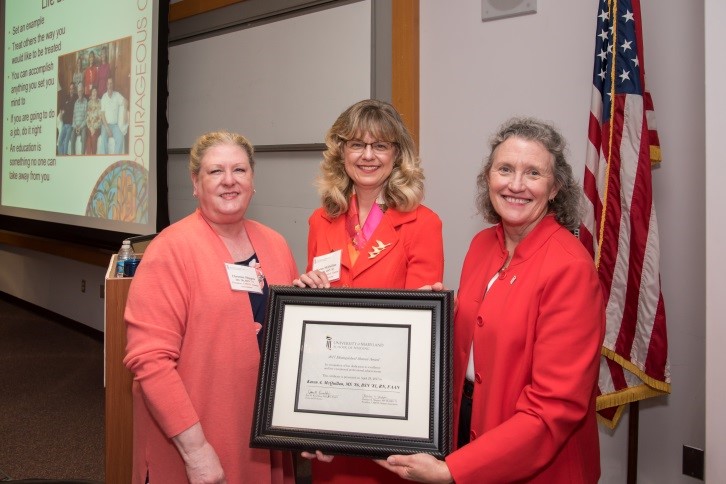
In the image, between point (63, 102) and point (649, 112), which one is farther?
point (63, 102)

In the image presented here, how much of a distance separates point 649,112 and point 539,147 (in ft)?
3.81

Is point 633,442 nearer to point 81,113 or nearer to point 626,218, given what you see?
point 626,218

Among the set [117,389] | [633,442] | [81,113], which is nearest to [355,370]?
[117,389]

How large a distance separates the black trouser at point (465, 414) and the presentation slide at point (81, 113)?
10.5ft

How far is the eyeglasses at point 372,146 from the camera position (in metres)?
1.93

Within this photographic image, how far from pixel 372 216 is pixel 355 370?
58cm

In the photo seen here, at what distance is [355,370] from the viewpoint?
1506 mm

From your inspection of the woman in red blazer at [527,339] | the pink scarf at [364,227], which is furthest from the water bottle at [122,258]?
the woman in red blazer at [527,339]

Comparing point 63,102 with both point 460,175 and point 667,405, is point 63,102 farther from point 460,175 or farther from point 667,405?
point 667,405

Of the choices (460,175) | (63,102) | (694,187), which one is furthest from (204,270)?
(63,102)

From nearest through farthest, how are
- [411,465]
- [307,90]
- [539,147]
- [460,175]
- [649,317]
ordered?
[411,465]
[539,147]
[649,317]
[460,175]
[307,90]

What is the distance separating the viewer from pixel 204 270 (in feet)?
5.61

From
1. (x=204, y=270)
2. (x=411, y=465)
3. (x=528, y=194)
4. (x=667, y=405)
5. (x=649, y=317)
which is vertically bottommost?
(x=667, y=405)

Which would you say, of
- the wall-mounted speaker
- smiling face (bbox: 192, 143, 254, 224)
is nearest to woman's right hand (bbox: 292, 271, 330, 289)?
smiling face (bbox: 192, 143, 254, 224)
